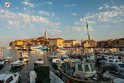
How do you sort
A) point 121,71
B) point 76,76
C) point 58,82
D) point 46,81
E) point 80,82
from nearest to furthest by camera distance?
point 46,81 → point 58,82 → point 80,82 → point 76,76 → point 121,71

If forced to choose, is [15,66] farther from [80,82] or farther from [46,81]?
[46,81]

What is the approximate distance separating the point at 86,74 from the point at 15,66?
26.9 metres

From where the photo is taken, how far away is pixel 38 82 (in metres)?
13.7

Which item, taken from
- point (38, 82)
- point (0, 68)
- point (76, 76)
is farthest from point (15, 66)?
point (38, 82)

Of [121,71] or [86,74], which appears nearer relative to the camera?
[86,74]

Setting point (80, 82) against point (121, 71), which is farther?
point (121, 71)

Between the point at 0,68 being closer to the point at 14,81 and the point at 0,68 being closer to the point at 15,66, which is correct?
the point at 15,66

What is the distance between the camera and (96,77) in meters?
22.2

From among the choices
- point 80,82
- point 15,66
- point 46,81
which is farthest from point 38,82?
point 15,66

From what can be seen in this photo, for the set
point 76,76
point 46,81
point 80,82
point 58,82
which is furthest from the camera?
point 76,76

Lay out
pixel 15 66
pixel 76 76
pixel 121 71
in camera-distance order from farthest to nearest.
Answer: pixel 15 66
pixel 121 71
pixel 76 76

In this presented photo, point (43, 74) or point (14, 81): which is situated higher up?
point (43, 74)

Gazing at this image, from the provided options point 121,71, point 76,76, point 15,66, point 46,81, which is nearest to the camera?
point 46,81

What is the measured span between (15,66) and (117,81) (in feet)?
95.3
